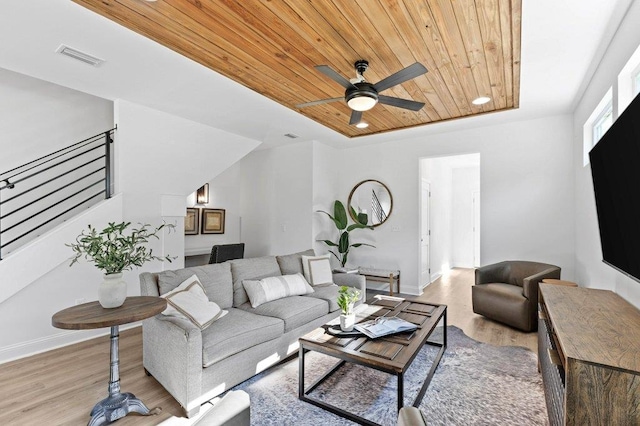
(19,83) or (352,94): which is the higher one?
(19,83)

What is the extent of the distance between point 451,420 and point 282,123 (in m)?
3.97

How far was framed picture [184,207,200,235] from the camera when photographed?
5871 mm

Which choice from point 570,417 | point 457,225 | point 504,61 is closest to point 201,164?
point 504,61

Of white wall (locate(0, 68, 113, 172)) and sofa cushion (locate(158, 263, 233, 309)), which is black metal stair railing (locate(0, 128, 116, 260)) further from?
sofa cushion (locate(158, 263, 233, 309))

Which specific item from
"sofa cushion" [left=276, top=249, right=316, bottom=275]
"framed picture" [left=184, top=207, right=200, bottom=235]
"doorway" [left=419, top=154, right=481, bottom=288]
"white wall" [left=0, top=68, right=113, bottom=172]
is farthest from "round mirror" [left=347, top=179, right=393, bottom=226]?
"white wall" [left=0, top=68, right=113, bottom=172]

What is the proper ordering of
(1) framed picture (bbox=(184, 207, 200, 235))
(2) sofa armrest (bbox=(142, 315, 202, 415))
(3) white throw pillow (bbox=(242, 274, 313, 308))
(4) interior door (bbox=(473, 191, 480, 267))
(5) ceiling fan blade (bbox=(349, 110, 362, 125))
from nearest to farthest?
(2) sofa armrest (bbox=(142, 315, 202, 415)) < (3) white throw pillow (bbox=(242, 274, 313, 308)) < (5) ceiling fan blade (bbox=(349, 110, 362, 125)) < (1) framed picture (bbox=(184, 207, 200, 235)) < (4) interior door (bbox=(473, 191, 480, 267))

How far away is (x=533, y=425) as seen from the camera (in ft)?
6.40

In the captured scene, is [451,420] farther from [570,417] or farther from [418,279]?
[418,279]

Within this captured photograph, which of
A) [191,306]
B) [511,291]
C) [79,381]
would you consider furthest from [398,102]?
[79,381]

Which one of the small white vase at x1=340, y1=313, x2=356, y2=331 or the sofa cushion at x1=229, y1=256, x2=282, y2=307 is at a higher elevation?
the sofa cushion at x1=229, y1=256, x2=282, y2=307

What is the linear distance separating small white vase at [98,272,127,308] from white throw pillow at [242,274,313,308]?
46.9 inches

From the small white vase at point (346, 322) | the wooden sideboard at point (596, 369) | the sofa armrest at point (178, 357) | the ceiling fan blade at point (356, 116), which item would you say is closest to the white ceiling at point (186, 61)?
the ceiling fan blade at point (356, 116)

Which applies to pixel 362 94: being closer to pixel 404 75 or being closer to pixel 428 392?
pixel 404 75

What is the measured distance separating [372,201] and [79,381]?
473 centimetres
